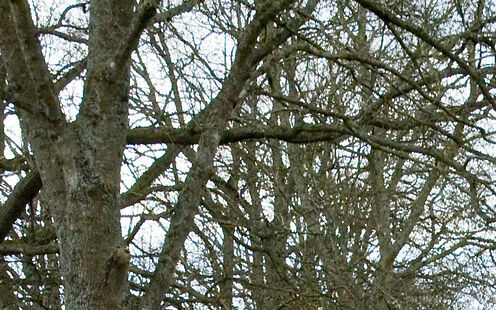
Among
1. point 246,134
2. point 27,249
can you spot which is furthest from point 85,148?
point 27,249

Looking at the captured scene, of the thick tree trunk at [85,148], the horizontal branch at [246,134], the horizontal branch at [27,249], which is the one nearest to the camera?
the thick tree trunk at [85,148]

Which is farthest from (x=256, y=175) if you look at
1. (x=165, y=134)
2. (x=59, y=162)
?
(x=59, y=162)

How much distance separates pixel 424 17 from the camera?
245 inches

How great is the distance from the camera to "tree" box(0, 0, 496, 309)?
438cm

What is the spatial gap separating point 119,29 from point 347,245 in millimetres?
3604

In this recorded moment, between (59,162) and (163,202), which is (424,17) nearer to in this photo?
(163,202)

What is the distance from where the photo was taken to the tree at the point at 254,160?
4.38 m

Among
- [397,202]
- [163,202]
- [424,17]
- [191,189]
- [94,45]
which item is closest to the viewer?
[191,189]

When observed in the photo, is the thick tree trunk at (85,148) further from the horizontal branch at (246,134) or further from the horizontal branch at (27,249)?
the horizontal branch at (27,249)

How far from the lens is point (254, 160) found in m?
7.46

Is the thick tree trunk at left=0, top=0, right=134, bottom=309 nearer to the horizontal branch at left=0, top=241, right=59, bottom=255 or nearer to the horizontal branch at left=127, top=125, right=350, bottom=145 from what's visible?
the horizontal branch at left=127, top=125, right=350, bottom=145

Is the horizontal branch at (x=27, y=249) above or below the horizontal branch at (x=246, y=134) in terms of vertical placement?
below

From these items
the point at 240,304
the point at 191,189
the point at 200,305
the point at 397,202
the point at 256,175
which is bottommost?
the point at 191,189

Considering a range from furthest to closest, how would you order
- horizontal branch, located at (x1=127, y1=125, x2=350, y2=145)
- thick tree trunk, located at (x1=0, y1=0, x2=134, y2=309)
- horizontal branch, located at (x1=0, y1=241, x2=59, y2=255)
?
horizontal branch, located at (x1=0, y1=241, x2=59, y2=255) < horizontal branch, located at (x1=127, y1=125, x2=350, y2=145) < thick tree trunk, located at (x1=0, y1=0, x2=134, y2=309)
